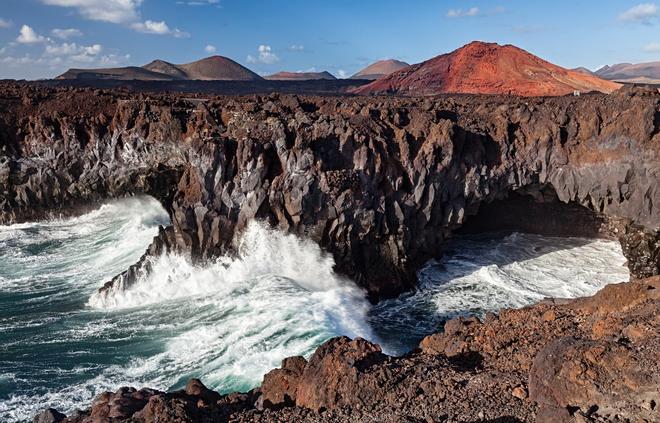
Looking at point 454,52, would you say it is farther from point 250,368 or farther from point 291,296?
point 250,368

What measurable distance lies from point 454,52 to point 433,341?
3699 cm

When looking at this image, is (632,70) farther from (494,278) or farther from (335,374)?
(335,374)

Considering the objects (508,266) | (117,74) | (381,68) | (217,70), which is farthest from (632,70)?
(508,266)

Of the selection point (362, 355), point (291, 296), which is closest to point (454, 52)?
point (291, 296)

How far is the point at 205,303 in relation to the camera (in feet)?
53.2

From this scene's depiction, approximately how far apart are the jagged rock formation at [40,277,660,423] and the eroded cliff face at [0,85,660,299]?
9.22 m

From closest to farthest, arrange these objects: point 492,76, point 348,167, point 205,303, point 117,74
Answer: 1. point 205,303
2. point 348,167
3. point 492,76
4. point 117,74

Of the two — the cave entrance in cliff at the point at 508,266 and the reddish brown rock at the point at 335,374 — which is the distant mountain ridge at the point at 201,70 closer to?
the cave entrance in cliff at the point at 508,266

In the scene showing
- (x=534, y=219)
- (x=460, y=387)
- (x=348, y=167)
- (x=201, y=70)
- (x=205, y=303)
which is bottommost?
(x=205, y=303)

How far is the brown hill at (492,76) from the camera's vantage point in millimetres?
34656

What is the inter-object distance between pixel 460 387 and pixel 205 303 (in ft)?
33.7

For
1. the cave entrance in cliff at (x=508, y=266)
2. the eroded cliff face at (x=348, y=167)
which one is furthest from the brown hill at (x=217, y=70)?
the cave entrance in cliff at (x=508, y=266)

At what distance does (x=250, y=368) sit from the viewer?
1233 cm

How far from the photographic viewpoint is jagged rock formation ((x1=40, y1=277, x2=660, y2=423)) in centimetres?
685
